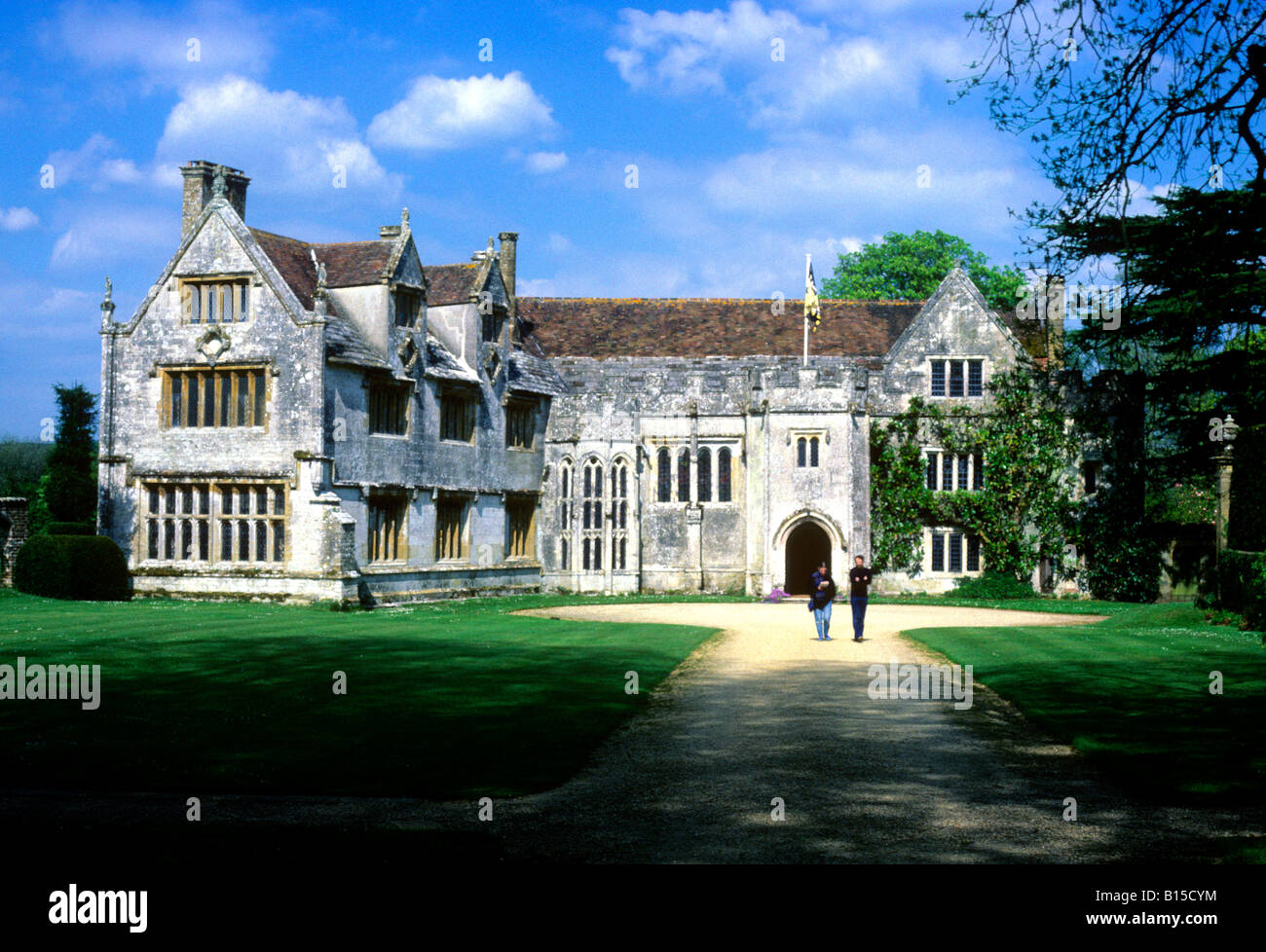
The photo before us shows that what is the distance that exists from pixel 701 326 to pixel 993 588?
1347 centimetres

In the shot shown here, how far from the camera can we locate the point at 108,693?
13633mm

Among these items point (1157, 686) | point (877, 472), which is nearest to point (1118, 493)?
point (877, 472)

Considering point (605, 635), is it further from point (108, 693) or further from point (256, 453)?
point (256, 453)

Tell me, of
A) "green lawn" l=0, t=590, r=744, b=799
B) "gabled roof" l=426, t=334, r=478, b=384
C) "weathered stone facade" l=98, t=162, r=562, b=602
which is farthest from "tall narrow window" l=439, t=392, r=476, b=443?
"green lawn" l=0, t=590, r=744, b=799

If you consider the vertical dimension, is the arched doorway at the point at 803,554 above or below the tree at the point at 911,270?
below

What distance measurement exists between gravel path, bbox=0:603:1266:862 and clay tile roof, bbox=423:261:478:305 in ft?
79.5

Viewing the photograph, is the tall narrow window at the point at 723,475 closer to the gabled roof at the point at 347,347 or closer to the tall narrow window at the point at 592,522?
the tall narrow window at the point at 592,522

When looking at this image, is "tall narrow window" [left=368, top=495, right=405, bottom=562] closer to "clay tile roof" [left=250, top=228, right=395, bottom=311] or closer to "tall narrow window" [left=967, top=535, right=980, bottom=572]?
"clay tile roof" [left=250, top=228, right=395, bottom=311]

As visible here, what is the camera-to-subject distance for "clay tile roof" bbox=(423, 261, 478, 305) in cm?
3659

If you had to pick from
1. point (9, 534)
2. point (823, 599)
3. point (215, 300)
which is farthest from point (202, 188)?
point (823, 599)

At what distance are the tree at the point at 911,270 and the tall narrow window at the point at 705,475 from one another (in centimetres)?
2381

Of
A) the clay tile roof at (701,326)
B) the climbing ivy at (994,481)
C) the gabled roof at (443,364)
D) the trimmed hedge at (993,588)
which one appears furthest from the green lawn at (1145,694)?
the clay tile roof at (701,326)

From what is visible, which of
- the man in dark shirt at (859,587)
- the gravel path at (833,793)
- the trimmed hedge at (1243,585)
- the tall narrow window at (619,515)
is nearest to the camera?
the gravel path at (833,793)

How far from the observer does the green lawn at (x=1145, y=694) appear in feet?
33.8
